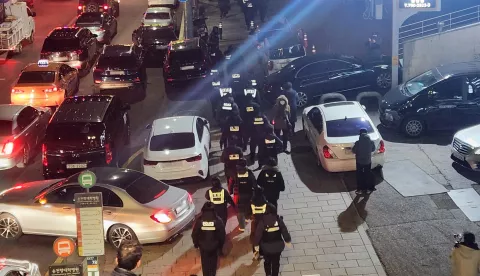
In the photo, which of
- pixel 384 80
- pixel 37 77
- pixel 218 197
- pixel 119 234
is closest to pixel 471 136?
pixel 384 80

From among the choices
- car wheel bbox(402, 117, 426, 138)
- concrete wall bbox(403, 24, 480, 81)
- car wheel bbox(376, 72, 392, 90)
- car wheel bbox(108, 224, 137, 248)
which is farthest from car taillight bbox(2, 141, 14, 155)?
concrete wall bbox(403, 24, 480, 81)

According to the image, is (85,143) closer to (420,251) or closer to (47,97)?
(47,97)

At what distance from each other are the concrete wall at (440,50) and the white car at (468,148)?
5488 millimetres

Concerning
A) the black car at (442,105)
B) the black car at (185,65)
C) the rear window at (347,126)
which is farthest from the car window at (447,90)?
the black car at (185,65)

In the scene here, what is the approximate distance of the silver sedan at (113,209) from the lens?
43.2 ft

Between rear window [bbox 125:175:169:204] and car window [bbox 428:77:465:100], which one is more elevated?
car window [bbox 428:77:465:100]

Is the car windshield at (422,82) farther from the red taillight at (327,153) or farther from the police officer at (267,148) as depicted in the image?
the police officer at (267,148)

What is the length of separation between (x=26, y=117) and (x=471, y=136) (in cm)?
1109

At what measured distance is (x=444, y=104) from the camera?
1822 cm

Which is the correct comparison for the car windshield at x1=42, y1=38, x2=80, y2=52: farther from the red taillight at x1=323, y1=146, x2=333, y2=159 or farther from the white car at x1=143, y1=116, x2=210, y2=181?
the red taillight at x1=323, y1=146, x2=333, y2=159

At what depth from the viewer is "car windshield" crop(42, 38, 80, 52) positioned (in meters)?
25.3

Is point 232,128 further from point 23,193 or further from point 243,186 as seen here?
point 23,193

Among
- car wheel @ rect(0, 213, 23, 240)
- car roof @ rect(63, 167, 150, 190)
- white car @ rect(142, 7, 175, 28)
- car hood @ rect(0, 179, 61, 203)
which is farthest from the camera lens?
white car @ rect(142, 7, 175, 28)

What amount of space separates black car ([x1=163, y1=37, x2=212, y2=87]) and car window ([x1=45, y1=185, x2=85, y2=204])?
9566mm
